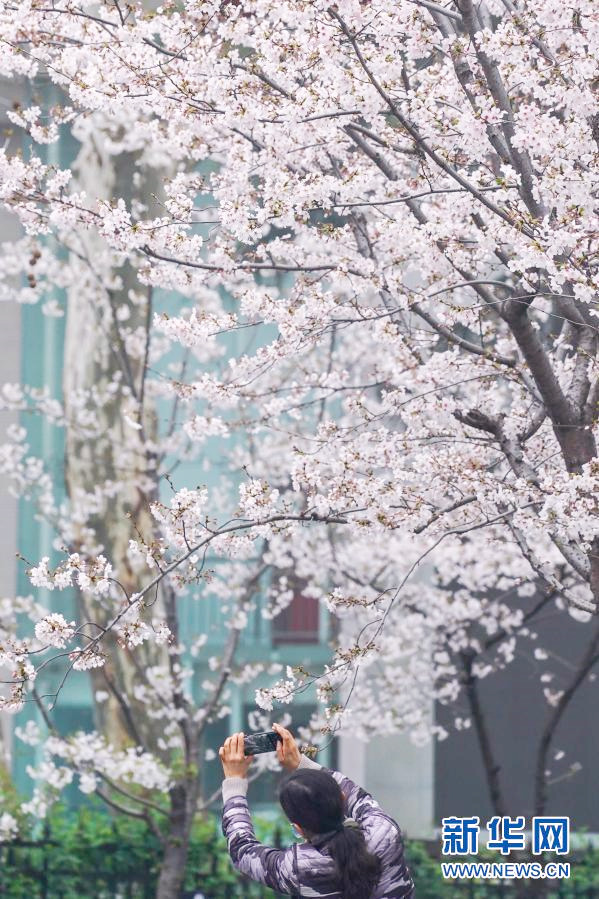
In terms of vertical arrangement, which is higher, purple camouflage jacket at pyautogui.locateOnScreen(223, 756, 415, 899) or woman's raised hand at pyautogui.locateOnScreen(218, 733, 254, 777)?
woman's raised hand at pyautogui.locateOnScreen(218, 733, 254, 777)

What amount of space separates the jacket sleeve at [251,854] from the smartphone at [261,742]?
0.15 m

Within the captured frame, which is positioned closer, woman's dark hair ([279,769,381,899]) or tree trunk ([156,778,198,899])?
woman's dark hair ([279,769,381,899])

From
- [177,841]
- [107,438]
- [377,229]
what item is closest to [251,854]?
[377,229]

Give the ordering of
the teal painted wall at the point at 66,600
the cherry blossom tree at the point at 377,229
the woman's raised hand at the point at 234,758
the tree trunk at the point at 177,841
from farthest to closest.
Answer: the teal painted wall at the point at 66,600 → the tree trunk at the point at 177,841 → the cherry blossom tree at the point at 377,229 → the woman's raised hand at the point at 234,758

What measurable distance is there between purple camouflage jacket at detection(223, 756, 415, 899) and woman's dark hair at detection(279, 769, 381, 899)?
0.04 meters

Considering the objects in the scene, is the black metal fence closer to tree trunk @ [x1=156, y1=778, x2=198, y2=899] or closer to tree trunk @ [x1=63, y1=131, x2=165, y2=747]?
tree trunk @ [x1=156, y1=778, x2=198, y2=899]

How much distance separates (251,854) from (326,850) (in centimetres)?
25

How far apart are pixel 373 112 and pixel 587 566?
7.43 feet

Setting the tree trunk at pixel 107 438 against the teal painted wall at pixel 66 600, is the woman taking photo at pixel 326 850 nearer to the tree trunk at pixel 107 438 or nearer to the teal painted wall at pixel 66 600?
the tree trunk at pixel 107 438

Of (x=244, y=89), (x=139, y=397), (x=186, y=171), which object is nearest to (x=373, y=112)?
(x=244, y=89)

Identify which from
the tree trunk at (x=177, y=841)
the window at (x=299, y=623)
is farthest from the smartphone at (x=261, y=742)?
the window at (x=299, y=623)

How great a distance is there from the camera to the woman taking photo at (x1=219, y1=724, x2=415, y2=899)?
11.7ft

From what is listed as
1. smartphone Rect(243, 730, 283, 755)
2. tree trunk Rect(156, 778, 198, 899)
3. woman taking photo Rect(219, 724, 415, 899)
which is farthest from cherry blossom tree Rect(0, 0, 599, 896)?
tree trunk Rect(156, 778, 198, 899)

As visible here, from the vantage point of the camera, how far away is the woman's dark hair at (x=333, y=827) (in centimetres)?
355
